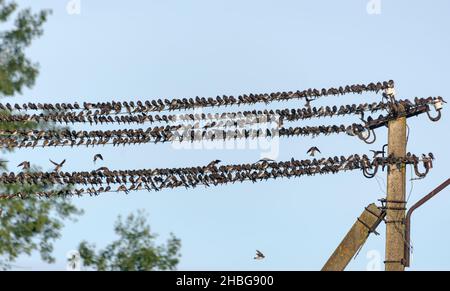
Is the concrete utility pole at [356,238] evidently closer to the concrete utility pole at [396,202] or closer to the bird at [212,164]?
the concrete utility pole at [396,202]

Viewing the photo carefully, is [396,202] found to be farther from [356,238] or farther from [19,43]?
[19,43]

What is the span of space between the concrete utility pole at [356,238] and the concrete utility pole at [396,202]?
219 millimetres

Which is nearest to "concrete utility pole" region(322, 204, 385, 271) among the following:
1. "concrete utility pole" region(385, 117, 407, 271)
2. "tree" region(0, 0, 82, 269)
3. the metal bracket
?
"concrete utility pole" region(385, 117, 407, 271)

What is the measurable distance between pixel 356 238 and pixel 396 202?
854mm

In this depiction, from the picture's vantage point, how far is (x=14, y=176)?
1675cm

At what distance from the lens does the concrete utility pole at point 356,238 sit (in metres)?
15.6

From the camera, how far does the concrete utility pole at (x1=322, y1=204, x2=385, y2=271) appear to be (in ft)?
51.2

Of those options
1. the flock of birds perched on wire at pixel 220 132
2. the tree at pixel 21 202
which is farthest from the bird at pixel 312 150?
the tree at pixel 21 202

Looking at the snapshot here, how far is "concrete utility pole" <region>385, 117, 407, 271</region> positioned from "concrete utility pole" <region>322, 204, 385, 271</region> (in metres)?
0.22

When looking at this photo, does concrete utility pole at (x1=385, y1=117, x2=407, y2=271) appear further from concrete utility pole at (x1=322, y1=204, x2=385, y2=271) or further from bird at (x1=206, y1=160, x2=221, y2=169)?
bird at (x1=206, y1=160, x2=221, y2=169)
